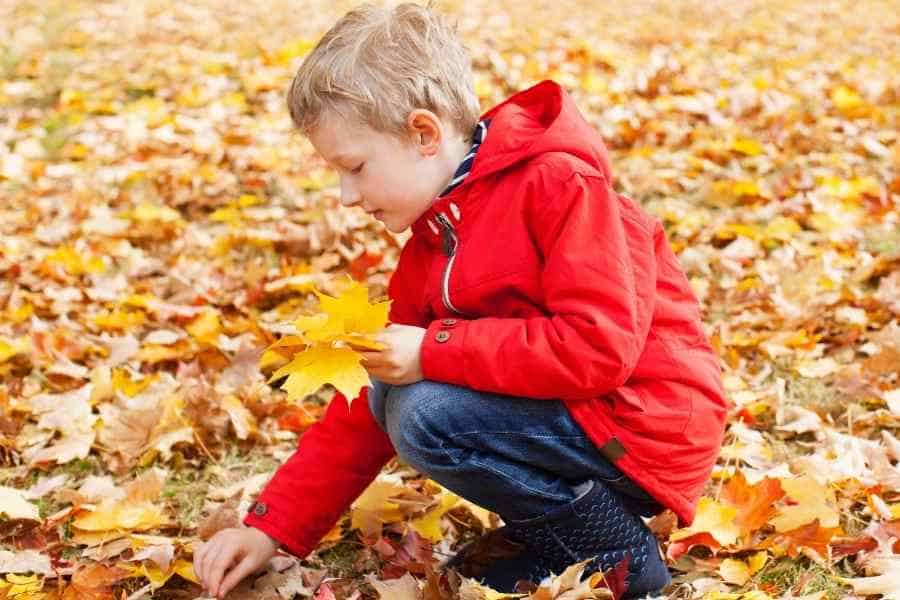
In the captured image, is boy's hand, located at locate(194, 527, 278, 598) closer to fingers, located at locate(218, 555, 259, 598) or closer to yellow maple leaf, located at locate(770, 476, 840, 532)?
fingers, located at locate(218, 555, 259, 598)

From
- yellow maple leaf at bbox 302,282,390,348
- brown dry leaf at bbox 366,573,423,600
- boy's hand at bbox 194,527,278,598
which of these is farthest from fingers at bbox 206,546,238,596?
yellow maple leaf at bbox 302,282,390,348

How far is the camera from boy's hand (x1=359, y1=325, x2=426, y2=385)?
1635 mm

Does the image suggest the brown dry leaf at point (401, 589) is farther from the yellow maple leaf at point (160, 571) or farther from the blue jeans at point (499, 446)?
the yellow maple leaf at point (160, 571)

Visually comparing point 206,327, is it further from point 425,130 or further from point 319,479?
point 425,130

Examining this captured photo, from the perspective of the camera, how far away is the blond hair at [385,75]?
172 centimetres

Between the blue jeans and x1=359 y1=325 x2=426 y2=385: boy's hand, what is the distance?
35mm

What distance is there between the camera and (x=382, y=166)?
68.9 inches

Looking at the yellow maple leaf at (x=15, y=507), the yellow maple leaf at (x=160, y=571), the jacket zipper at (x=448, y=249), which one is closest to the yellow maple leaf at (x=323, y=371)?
the jacket zipper at (x=448, y=249)

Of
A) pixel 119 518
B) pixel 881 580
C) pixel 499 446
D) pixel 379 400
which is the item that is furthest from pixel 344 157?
pixel 881 580

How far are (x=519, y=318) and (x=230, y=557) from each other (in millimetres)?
698

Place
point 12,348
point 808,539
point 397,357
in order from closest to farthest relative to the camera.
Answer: point 397,357 → point 808,539 → point 12,348

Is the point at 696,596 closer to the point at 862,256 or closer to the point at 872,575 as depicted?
the point at 872,575

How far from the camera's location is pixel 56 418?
241 cm

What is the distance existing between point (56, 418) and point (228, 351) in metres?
0.51
